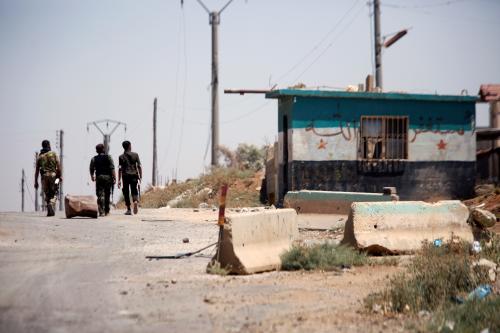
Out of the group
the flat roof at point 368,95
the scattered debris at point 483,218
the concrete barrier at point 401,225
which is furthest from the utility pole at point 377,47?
the concrete barrier at point 401,225

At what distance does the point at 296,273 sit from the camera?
8625 mm

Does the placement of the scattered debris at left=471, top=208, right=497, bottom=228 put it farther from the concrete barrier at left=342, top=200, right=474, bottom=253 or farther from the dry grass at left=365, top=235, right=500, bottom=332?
the dry grass at left=365, top=235, right=500, bottom=332

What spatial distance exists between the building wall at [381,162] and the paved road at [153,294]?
14041 mm

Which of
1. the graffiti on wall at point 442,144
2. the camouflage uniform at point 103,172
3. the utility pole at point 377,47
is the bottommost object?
the camouflage uniform at point 103,172

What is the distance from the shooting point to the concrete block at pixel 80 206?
16.6m

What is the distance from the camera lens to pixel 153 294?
694 cm

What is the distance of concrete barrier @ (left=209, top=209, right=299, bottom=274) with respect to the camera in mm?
8367

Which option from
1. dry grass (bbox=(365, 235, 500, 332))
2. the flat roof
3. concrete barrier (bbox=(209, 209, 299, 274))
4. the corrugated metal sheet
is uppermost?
the corrugated metal sheet

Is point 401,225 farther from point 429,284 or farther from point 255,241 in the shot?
point 429,284

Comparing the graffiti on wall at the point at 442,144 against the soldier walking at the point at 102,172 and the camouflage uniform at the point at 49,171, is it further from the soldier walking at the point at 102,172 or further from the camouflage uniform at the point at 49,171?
the camouflage uniform at the point at 49,171

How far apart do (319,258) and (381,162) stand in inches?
654

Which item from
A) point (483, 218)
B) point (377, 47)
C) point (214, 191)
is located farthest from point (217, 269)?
point (377, 47)

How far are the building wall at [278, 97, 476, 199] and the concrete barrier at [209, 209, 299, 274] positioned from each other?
49.0 ft

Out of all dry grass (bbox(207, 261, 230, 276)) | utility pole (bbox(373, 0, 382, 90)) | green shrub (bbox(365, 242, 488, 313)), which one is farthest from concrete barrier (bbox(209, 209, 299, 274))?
utility pole (bbox(373, 0, 382, 90))
